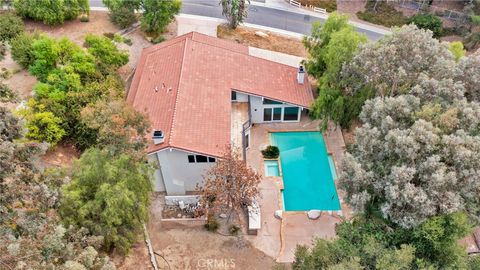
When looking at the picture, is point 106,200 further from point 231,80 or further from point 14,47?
point 14,47

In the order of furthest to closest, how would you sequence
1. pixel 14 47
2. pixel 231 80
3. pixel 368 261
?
pixel 14 47
pixel 231 80
pixel 368 261

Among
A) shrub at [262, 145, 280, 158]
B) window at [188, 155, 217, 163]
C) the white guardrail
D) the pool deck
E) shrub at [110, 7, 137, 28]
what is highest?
shrub at [110, 7, 137, 28]

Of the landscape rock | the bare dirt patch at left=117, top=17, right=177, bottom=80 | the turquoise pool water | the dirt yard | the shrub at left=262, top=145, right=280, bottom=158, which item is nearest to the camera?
the dirt yard

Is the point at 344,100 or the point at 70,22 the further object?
the point at 70,22

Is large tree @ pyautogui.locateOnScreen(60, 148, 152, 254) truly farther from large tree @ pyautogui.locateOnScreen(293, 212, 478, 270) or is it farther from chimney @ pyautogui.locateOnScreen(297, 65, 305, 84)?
chimney @ pyautogui.locateOnScreen(297, 65, 305, 84)

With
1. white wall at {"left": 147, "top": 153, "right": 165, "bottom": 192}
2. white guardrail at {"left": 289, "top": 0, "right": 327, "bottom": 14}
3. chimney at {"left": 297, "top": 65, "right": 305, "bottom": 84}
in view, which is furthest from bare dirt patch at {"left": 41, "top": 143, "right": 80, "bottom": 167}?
white guardrail at {"left": 289, "top": 0, "right": 327, "bottom": 14}

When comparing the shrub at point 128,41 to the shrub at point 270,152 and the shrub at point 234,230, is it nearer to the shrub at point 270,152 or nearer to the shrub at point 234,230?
the shrub at point 270,152

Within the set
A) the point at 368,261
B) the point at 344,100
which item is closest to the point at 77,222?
the point at 368,261
